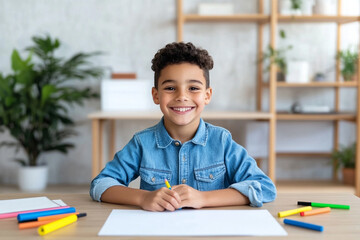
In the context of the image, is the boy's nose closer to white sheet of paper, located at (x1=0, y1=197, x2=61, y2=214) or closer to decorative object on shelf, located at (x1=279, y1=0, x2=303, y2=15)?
white sheet of paper, located at (x1=0, y1=197, x2=61, y2=214)

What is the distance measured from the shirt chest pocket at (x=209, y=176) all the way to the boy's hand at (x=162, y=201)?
261 millimetres

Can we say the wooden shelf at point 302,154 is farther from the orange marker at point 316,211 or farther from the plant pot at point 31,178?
the orange marker at point 316,211

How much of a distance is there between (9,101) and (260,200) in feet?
8.12

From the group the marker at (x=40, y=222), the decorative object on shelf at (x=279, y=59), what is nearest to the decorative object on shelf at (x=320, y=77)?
the decorative object on shelf at (x=279, y=59)

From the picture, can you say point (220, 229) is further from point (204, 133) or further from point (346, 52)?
point (346, 52)

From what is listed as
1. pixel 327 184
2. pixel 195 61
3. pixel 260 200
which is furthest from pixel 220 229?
pixel 327 184

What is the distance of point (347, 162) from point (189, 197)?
273 cm

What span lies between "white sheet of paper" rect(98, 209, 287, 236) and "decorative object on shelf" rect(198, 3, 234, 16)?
252cm

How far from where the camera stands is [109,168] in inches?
51.1

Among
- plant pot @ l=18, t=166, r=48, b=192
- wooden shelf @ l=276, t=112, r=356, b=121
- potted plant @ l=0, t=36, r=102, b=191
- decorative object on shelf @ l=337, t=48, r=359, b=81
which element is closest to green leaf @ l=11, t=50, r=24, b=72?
potted plant @ l=0, t=36, r=102, b=191

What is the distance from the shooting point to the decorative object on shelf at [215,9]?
3.36 m

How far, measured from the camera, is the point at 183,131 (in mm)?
1350

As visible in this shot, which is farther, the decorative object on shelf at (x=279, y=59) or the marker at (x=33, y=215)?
the decorative object on shelf at (x=279, y=59)

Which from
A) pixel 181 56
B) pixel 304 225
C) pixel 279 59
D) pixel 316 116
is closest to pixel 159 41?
pixel 279 59
